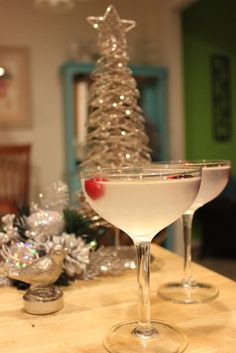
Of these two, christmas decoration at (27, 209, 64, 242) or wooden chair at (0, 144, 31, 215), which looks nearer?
christmas decoration at (27, 209, 64, 242)

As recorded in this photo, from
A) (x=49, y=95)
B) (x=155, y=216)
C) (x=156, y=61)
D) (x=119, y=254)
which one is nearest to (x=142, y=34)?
(x=156, y=61)

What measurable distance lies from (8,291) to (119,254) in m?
0.27

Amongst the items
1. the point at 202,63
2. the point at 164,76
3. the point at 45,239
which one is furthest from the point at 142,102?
the point at 45,239

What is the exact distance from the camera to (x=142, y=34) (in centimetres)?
373

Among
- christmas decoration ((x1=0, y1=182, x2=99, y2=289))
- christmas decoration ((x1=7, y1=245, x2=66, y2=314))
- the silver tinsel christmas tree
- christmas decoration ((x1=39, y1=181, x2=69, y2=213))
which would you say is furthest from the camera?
the silver tinsel christmas tree

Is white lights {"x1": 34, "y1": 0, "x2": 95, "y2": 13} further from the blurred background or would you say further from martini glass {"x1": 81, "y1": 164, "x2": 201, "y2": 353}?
martini glass {"x1": 81, "y1": 164, "x2": 201, "y2": 353}

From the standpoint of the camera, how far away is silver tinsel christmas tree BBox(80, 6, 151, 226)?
103 centimetres

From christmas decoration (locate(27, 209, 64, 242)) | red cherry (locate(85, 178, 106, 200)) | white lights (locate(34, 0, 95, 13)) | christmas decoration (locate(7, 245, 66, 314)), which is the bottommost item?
christmas decoration (locate(7, 245, 66, 314))

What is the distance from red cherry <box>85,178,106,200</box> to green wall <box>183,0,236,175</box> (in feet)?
10.9

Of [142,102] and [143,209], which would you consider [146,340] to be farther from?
[142,102]

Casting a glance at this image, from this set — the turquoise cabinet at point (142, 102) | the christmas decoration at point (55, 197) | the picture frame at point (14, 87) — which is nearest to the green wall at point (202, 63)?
the turquoise cabinet at point (142, 102)

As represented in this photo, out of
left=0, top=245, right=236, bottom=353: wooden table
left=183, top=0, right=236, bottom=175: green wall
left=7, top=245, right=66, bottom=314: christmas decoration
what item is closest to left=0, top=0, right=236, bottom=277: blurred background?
left=183, top=0, right=236, bottom=175: green wall

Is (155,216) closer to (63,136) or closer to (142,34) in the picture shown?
(63,136)

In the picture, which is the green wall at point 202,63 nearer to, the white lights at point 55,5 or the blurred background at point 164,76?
the blurred background at point 164,76
